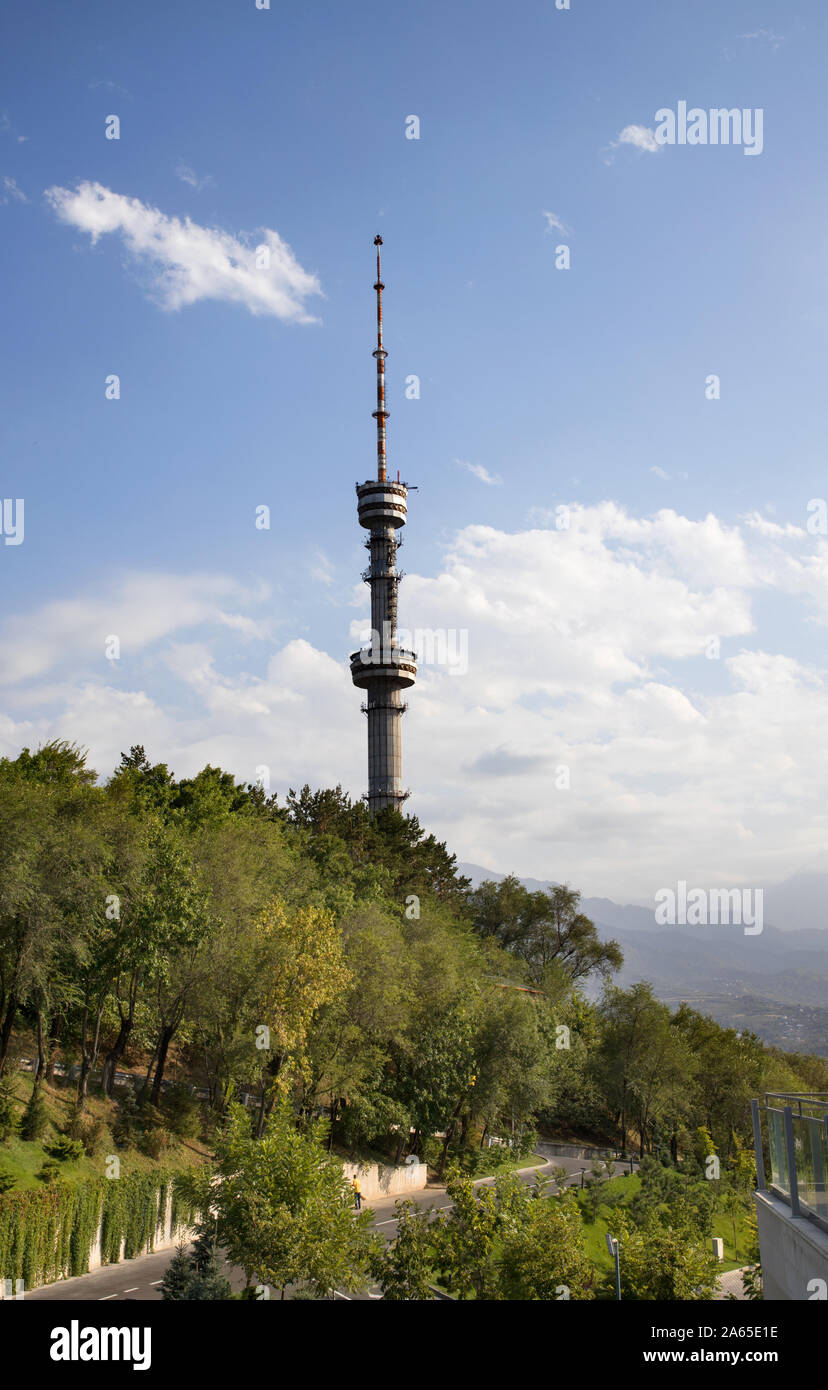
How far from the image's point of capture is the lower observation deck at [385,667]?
365 feet

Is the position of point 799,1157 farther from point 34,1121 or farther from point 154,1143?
point 154,1143

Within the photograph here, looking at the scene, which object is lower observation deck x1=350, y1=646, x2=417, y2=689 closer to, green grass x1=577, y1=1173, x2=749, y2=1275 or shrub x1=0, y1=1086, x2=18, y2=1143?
green grass x1=577, y1=1173, x2=749, y2=1275

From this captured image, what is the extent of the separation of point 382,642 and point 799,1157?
103 meters

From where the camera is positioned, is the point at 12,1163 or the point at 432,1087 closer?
the point at 12,1163

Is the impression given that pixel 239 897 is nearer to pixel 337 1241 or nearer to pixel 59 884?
pixel 59 884

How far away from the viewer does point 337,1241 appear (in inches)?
817

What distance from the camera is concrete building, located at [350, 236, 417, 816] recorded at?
10969 cm

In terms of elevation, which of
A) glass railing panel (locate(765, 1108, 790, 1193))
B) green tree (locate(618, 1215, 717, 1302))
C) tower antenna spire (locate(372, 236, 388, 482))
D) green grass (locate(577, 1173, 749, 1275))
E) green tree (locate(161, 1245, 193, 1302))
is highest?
tower antenna spire (locate(372, 236, 388, 482))

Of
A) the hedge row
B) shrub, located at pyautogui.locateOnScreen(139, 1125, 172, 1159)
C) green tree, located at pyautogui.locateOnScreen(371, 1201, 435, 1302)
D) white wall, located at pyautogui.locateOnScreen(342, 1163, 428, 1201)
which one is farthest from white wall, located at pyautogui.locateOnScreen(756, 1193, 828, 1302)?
white wall, located at pyautogui.locateOnScreen(342, 1163, 428, 1201)

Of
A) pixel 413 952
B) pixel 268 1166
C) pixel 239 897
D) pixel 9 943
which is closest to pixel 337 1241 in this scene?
pixel 268 1166

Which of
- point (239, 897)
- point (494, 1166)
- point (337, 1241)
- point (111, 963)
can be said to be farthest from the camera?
point (494, 1166)

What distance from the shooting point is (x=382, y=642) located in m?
113

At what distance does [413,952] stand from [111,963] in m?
19.1

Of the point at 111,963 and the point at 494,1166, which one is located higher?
the point at 111,963
